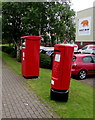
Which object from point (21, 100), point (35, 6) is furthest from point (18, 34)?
point (21, 100)

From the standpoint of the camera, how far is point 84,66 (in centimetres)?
967

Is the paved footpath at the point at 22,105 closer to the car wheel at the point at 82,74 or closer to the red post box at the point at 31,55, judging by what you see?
the red post box at the point at 31,55

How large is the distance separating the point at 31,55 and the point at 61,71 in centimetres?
332

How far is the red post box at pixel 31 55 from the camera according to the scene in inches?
319

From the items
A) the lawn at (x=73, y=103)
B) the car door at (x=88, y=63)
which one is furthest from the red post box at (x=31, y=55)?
the car door at (x=88, y=63)

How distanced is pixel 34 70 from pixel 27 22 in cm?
735

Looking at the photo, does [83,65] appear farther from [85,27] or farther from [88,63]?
[85,27]

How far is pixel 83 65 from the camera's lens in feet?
31.6

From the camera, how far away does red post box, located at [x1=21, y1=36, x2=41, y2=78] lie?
26.6 feet

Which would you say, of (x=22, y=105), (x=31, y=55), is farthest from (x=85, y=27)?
(x=22, y=105)

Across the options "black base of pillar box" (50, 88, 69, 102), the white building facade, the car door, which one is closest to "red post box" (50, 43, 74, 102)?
"black base of pillar box" (50, 88, 69, 102)

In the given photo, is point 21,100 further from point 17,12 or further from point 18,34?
point 18,34

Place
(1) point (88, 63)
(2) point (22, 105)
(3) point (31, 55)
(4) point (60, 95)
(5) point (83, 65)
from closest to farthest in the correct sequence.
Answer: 1. (2) point (22, 105)
2. (4) point (60, 95)
3. (3) point (31, 55)
4. (5) point (83, 65)
5. (1) point (88, 63)

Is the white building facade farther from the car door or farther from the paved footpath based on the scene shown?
the paved footpath
